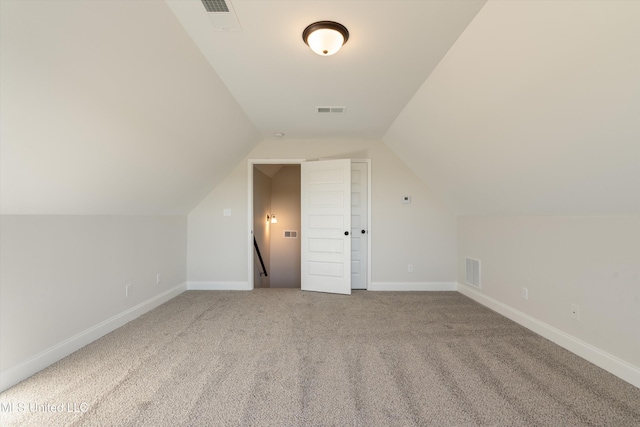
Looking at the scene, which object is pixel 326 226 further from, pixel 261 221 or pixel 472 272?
pixel 472 272

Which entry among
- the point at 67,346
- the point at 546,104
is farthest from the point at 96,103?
the point at 546,104

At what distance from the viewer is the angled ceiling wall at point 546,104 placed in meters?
1.31

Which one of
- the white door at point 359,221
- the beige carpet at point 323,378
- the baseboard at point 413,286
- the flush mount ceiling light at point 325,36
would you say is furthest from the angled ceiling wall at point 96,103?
the baseboard at point 413,286

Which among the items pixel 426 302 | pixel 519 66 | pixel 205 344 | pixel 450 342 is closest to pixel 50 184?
pixel 205 344

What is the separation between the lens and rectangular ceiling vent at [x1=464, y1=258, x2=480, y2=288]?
12.0 feet

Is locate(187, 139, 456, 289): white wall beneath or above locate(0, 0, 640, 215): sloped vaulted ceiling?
beneath

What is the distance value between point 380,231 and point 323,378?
2.63 m

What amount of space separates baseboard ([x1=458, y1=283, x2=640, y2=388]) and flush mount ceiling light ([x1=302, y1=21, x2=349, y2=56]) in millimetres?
3033

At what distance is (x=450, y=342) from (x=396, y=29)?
261cm

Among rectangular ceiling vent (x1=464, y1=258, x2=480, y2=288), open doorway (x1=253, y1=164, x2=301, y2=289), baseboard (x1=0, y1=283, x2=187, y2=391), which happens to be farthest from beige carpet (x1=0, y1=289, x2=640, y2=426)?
open doorway (x1=253, y1=164, x2=301, y2=289)

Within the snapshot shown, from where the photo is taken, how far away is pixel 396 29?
178cm

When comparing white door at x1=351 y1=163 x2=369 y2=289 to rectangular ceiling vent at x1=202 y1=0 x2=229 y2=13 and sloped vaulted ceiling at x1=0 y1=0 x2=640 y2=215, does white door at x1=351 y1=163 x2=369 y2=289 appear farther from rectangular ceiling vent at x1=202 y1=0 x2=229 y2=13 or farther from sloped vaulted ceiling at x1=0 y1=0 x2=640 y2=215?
rectangular ceiling vent at x1=202 y1=0 x2=229 y2=13

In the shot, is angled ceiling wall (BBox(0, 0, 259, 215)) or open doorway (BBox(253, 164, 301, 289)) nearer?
angled ceiling wall (BBox(0, 0, 259, 215))

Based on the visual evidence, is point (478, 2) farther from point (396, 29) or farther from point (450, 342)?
point (450, 342)
